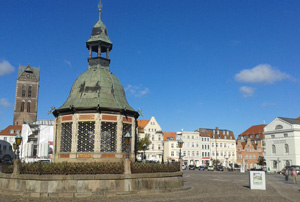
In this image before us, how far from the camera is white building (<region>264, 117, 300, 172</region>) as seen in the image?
64312mm

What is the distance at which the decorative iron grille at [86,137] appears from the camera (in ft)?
77.6

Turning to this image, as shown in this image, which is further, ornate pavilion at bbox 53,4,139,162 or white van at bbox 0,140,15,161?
white van at bbox 0,140,15,161

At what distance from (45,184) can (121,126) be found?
886 cm

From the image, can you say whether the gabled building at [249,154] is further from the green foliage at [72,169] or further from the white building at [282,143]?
the green foliage at [72,169]

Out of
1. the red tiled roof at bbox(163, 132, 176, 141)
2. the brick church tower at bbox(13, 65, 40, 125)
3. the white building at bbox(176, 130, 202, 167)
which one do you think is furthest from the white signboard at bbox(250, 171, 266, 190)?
the brick church tower at bbox(13, 65, 40, 125)

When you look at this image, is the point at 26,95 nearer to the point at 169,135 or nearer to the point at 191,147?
the point at 169,135

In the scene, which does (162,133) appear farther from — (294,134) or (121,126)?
(121,126)

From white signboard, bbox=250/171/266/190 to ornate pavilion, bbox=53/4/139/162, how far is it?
32.1ft

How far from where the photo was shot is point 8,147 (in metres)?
102

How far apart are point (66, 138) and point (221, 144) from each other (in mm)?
79344

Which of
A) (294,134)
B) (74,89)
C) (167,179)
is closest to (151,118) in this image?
(294,134)

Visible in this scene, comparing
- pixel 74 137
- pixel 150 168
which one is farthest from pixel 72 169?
pixel 74 137

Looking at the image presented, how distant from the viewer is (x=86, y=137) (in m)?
23.8

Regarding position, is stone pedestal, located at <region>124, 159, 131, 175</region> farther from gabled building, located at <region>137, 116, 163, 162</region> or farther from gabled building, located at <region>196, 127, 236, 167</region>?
gabled building, located at <region>196, 127, 236, 167</region>
